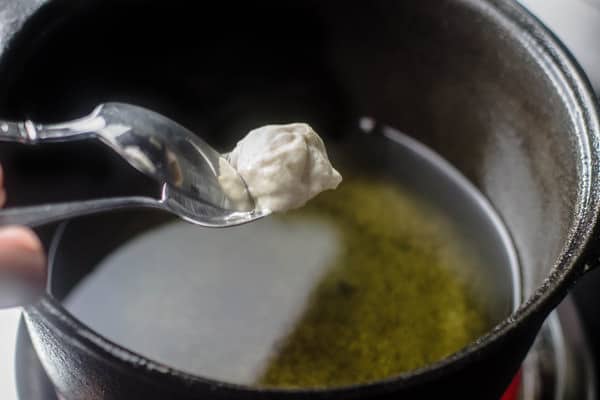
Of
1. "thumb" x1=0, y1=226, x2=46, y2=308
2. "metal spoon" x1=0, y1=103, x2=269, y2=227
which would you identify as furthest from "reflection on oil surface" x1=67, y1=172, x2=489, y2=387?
"thumb" x1=0, y1=226, x2=46, y2=308

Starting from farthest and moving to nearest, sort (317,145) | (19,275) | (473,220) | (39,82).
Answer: (473,220)
(39,82)
(317,145)
(19,275)

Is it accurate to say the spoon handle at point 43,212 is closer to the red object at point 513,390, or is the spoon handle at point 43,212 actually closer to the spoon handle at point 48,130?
the spoon handle at point 48,130

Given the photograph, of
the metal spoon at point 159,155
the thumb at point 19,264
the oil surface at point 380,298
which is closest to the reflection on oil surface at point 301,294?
the oil surface at point 380,298

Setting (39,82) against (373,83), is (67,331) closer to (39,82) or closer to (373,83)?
(39,82)

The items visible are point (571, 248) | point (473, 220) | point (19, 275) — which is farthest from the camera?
point (473, 220)

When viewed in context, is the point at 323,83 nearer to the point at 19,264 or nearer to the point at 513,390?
the point at 513,390


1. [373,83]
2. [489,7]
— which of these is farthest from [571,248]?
[373,83]

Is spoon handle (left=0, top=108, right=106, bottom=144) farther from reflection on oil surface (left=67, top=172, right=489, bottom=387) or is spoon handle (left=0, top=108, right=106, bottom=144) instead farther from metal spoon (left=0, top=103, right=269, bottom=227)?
reflection on oil surface (left=67, top=172, right=489, bottom=387)
